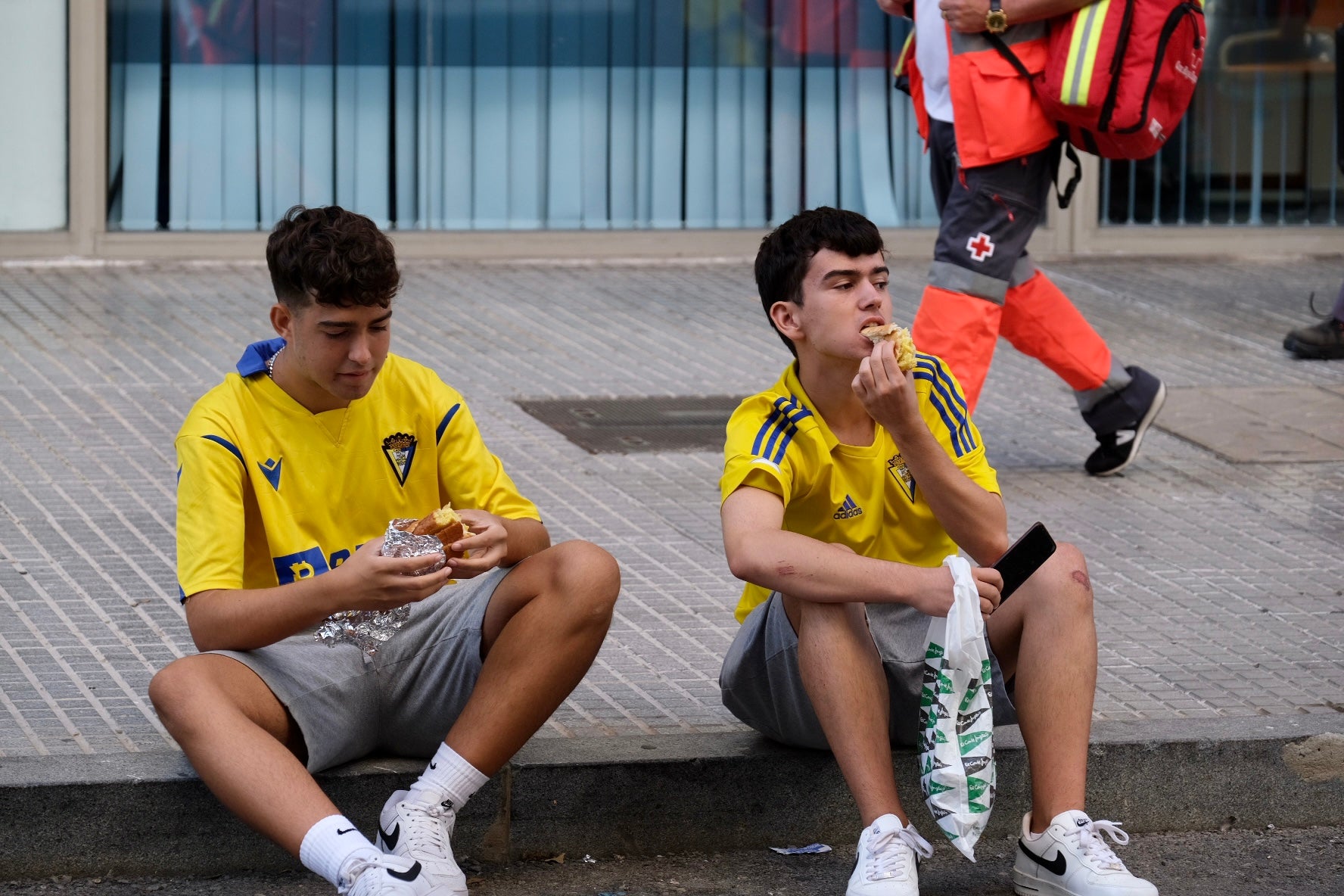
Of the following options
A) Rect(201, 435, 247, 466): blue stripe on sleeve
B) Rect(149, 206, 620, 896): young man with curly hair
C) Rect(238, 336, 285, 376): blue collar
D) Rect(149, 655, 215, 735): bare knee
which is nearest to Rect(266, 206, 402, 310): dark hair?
Rect(149, 206, 620, 896): young man with curly hair

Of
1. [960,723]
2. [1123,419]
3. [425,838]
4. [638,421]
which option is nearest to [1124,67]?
[1123,419]

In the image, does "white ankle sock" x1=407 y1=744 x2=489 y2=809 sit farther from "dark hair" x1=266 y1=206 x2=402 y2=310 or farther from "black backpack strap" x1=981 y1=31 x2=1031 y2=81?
"black backpack strap" x1=981 y1=31 x2=1031 y2=81

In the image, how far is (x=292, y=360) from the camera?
12.1 feet

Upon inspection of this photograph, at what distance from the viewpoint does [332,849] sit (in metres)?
3.29

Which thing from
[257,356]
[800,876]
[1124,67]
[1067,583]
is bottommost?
[800,876]

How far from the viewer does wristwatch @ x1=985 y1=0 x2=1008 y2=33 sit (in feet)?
19.8

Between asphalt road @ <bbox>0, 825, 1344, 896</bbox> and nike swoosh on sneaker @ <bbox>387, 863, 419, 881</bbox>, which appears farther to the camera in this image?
asphalt road @ <bbox>0, 825, 1344, 896</bbox>

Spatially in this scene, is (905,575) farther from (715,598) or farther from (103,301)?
(103,301)

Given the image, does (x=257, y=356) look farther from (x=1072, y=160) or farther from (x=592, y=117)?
(x=592, y=117)

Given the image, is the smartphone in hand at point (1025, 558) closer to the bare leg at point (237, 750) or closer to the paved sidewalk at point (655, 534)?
the paved sidewalk at point (655, 534)

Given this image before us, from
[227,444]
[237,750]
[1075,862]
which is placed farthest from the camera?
[227,444]

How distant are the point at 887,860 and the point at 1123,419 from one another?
11.1 ft

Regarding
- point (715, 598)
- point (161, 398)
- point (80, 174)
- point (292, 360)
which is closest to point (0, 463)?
point (161, 398)

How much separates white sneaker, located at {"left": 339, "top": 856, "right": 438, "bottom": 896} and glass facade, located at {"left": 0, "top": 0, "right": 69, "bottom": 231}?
24.4 feet
